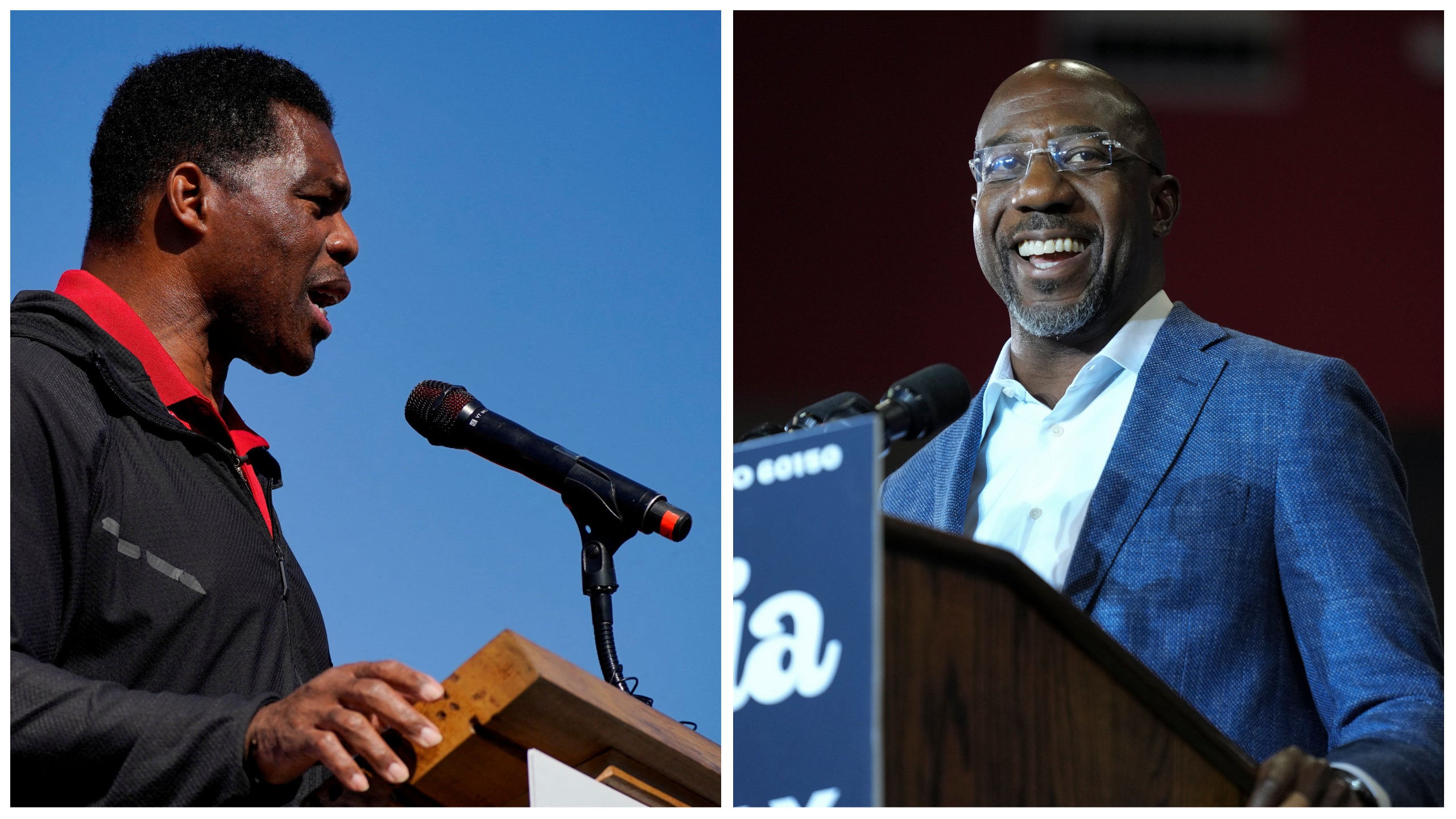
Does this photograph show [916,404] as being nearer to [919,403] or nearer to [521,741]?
[919,403]

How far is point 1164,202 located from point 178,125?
4.87 feet

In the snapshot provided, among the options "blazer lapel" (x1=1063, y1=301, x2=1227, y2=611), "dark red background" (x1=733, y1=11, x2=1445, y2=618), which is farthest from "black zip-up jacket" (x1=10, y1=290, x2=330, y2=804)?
"blazer lapel" (x1=1063, y1=301, x2=1227, y2=611)

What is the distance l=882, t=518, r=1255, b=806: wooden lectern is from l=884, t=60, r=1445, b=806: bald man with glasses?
25 centimetres

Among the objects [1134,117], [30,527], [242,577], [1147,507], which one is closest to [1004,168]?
[1134,117]

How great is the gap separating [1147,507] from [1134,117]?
66 centimetres

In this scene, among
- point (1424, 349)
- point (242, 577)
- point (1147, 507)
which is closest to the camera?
point (242, 577)

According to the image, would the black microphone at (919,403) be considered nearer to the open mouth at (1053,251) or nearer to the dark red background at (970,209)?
the open mouth at (1053,251)

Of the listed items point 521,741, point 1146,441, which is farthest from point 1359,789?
point 521,741

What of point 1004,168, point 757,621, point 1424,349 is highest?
point 1004,168

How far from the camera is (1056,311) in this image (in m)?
2.15

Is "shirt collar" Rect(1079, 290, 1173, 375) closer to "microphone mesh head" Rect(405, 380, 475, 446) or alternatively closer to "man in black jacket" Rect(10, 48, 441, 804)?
"microphone mesh head" Rect(405, 380, 475, 446)

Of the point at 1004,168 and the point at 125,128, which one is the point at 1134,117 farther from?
the point at 125,128

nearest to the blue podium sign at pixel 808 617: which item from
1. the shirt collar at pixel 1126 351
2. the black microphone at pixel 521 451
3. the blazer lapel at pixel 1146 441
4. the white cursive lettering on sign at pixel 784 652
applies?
the white cursive lettering on sign at pixel 784 652

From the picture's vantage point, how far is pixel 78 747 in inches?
53.7
